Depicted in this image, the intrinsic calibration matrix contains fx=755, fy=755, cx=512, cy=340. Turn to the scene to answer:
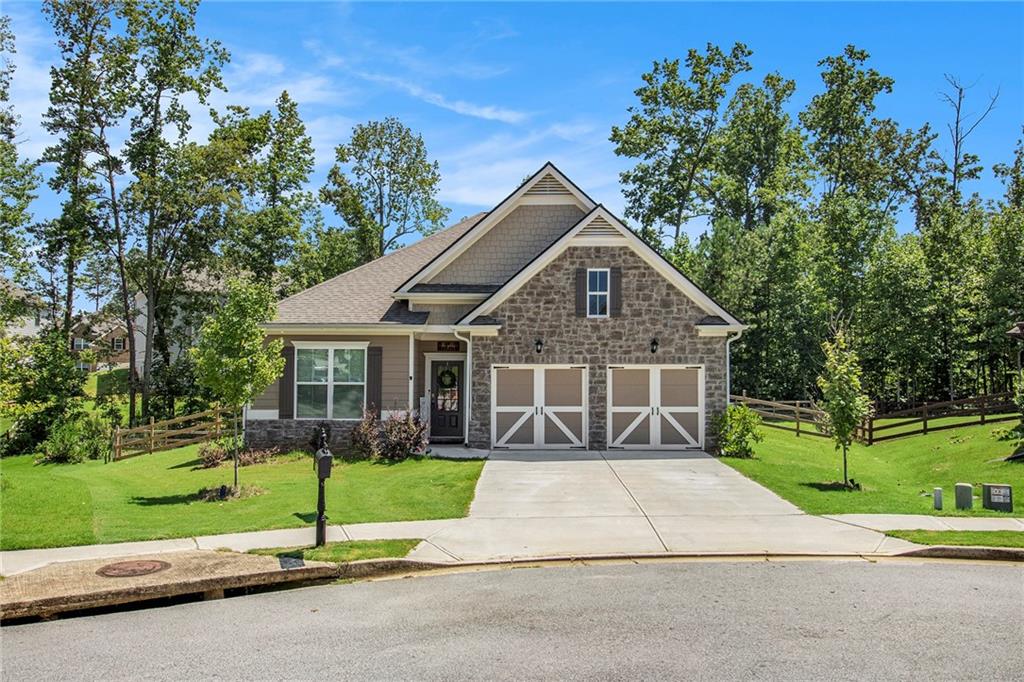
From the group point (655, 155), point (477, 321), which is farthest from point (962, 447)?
point (655, 155)

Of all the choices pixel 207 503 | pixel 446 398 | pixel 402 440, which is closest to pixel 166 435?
pixel 446 398

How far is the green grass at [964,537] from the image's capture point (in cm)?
1057

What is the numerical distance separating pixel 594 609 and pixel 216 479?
12.0m

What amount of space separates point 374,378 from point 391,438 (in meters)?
2.05

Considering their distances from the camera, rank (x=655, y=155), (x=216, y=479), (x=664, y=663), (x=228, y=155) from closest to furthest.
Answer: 1. (x=664, y=663)
2. (x=216, y=479)
3. (x=228, y=155)
4. (x=655, y=155)

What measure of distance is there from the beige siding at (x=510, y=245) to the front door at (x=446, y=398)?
259cm

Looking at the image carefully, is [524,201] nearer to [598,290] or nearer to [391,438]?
[598,290]

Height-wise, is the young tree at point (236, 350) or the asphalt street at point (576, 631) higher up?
the young tree at point (236, 350)

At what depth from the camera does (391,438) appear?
64.4ft

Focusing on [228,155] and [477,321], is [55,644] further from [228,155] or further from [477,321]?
[228,155]

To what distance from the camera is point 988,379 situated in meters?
41.9

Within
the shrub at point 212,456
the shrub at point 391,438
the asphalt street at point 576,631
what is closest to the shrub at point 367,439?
the shrub at point 391,438

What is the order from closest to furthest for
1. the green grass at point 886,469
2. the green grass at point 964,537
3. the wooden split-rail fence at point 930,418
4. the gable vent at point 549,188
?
1. the green grass at point 964,537
2. the green grass at point 886,469
3. the gable vent at point 549,188
4. the wooden split-rail fence at point 930,418

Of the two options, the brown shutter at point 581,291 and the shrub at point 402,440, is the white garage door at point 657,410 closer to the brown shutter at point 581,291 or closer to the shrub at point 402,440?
the brown shutter at point 581,291
